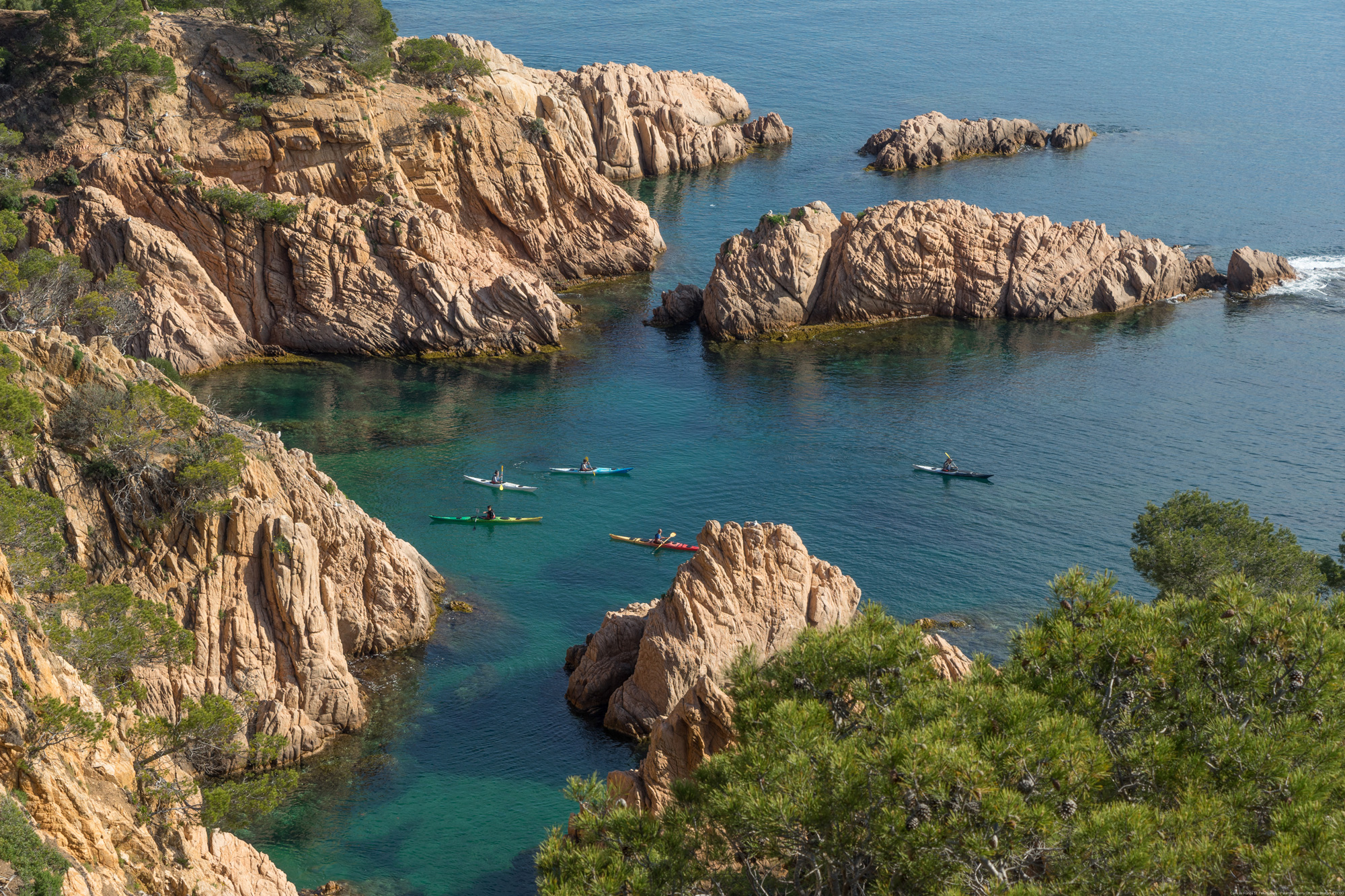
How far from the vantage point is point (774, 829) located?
2559 centimetres

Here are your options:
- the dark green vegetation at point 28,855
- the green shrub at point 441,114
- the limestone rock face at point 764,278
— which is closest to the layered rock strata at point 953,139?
the limestone rock face at point 764,278

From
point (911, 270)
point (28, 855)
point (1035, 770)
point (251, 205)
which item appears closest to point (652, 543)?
point (251, 205)

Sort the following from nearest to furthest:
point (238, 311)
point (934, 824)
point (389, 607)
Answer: point (934, 824)
point (389, 607)
point (238, 311)

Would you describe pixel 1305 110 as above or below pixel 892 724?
above

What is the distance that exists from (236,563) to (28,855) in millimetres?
24560

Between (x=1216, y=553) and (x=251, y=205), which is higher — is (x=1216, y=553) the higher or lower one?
the lower one

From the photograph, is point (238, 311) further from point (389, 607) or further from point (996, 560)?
point (996, 560)

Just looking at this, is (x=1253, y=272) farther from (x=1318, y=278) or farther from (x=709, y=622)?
(x=709, y=622)

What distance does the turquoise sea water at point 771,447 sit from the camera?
48.3 meters

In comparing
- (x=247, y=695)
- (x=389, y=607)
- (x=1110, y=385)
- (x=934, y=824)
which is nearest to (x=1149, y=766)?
(x=934, y=824)

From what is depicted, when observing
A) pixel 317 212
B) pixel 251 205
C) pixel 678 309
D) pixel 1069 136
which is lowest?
pixel 678 309

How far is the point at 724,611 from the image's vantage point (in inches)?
1977

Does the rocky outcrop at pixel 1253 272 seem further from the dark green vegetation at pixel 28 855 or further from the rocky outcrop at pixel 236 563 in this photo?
the dark green vegetation at pixel 28 855

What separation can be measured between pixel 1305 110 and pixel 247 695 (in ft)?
508
